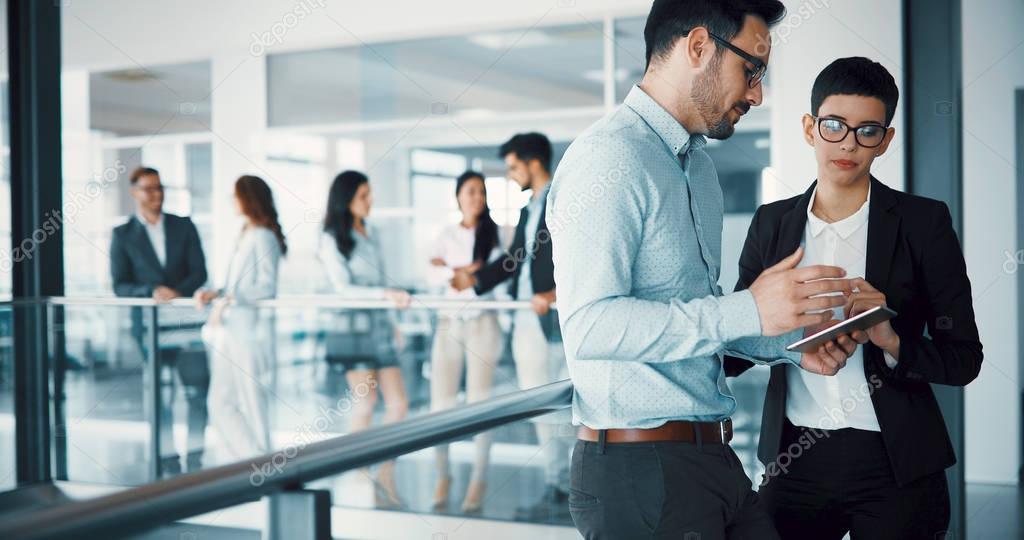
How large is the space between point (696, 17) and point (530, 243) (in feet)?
9.15

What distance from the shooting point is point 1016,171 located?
3338 mm

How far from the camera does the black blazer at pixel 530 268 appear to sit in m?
3.92

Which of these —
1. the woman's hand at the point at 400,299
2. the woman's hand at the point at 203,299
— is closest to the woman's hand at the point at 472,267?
the woman's hand at the point at 400,299

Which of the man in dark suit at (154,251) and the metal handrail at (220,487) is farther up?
the man in dark suit at (154,251)

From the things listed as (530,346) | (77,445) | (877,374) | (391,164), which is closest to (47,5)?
(77,445)

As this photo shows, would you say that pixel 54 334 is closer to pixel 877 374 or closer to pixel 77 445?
pixel 77 445

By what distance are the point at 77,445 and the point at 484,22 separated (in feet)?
12.0

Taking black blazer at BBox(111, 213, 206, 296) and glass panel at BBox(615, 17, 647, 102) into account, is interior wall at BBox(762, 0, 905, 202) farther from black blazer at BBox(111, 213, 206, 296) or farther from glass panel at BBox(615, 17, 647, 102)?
black blazer at BBox(111, 213, 206, 296)

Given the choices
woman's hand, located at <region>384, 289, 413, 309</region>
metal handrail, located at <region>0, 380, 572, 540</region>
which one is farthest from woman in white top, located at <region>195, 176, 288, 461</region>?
metal handrail, located at <region>0, 380, 572, 540</region>

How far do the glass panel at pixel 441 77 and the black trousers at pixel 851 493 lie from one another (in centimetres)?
478

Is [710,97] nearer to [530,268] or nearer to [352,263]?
[530,268]

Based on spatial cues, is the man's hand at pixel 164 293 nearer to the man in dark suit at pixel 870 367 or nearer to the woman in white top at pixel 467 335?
the woman in white top at pixel 467 335

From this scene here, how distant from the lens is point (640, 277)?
4.42 ft

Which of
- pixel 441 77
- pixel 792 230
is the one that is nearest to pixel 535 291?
pixel 792 230
